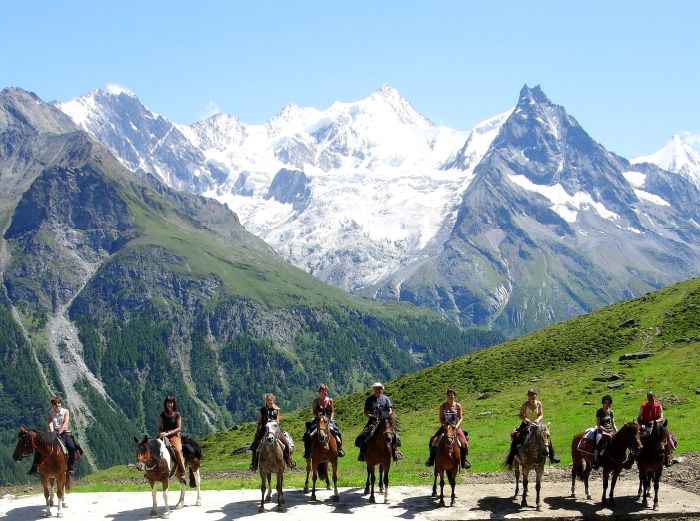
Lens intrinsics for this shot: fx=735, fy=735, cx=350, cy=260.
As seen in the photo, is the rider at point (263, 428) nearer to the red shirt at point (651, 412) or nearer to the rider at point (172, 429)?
the rider at point (172, 429)

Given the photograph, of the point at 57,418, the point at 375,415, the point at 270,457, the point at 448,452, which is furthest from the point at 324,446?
the point at 57,418

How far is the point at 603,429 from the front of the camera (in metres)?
37.6

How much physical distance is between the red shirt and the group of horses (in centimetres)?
161

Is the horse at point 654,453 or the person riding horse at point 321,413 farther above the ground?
the person riding horse at point 321,413

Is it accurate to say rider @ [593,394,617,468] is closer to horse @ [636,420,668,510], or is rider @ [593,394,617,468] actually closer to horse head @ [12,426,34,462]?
horse @ [636,420,668,510]

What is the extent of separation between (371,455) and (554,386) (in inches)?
1929

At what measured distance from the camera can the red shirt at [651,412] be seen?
3775cm

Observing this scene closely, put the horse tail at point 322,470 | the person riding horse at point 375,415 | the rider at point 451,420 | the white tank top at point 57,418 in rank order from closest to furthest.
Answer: the white tank top at point 57,418
the rider at point 451,420
the person riding horse at point 375,415
the horse tail at point 322,470

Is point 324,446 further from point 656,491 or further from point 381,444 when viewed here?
point 656,491

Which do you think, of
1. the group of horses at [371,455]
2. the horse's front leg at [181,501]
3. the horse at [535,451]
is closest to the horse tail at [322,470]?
the group of horses at [371,455]

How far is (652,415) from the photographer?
37844mm

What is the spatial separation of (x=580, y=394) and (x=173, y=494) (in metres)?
47.5

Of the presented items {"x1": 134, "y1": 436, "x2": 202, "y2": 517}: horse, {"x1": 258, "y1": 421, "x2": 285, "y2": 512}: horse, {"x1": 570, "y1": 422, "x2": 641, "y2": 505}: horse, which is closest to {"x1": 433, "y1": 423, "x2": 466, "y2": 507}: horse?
{"x1": 570, "y1": 422, "x2": 641, "y2": 505}: horse

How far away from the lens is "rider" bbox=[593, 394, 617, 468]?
37.1m
